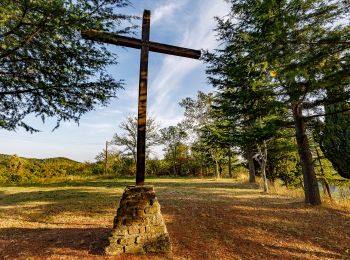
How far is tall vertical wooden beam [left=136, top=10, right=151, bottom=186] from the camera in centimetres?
536

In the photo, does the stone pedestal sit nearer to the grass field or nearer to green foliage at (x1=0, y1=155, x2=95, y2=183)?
the grass field

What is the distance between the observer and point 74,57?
6477mm

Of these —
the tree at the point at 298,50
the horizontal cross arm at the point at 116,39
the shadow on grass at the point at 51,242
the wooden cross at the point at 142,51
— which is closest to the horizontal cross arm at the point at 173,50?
the wooden cross at the point at 142,51

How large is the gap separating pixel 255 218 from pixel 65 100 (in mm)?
6706

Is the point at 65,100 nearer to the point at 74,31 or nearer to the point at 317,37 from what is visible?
the point at 74,31

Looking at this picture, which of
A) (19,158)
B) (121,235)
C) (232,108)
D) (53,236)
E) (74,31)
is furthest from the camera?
(19,158)

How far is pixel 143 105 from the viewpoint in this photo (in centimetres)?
555

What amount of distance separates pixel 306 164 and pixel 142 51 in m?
7.98

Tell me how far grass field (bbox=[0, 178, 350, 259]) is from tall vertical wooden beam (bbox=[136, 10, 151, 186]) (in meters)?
1.77

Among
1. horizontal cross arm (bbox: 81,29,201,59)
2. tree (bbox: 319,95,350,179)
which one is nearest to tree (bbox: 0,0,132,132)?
horizontal cross arm (bbox: 81,29,201,59)

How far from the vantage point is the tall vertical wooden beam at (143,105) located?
17.6 feet

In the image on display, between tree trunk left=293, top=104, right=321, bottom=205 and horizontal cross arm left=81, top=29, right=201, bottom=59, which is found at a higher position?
horizontal cross arm left=81, top=29, right=201, bottom=59

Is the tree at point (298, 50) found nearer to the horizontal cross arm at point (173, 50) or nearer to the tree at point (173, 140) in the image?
the horizontal cross arm at point (173, 50)

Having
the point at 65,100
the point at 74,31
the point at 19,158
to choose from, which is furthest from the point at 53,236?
the point at 19,158
